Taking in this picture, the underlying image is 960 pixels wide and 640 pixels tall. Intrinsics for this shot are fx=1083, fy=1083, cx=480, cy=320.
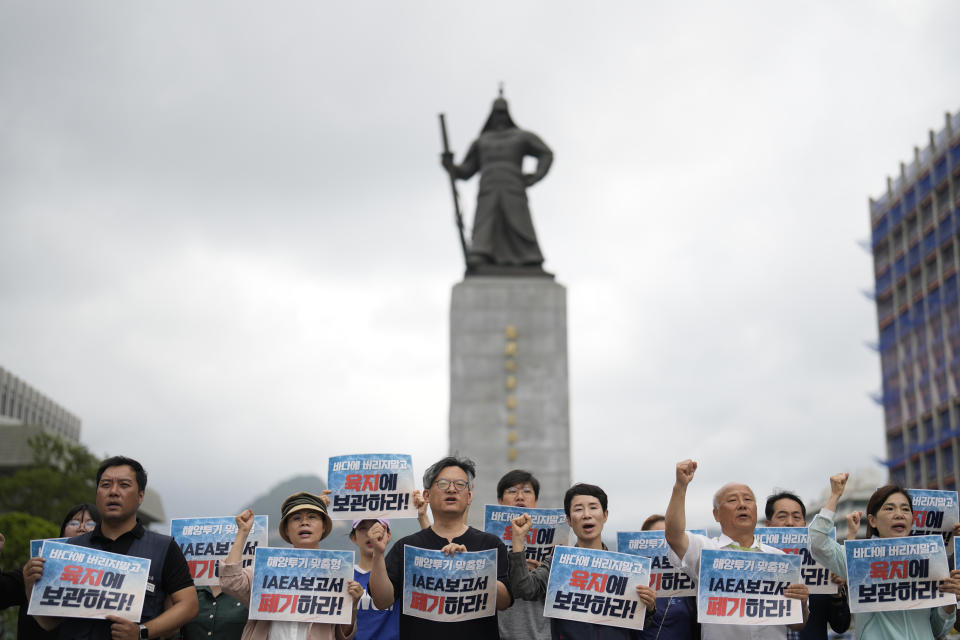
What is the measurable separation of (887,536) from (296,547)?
3.55 m

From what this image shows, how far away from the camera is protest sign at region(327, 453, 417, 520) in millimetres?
7625

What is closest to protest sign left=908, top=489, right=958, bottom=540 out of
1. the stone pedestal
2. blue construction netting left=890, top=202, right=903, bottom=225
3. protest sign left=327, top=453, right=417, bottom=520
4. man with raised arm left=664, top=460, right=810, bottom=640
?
man with raised arm left=664, top=460, right=810, bottom=640

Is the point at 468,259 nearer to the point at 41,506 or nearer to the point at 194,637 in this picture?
the point at 194,637

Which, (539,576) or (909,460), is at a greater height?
(909,460)

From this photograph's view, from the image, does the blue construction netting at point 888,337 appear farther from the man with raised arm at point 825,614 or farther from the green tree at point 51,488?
the man with raised arm at point 825,614

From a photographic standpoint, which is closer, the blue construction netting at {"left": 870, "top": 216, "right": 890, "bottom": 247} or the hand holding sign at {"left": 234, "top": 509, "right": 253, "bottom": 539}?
the hand holding sign at {"left": 234, "top": 509, "right": 253, "bottom": 539}

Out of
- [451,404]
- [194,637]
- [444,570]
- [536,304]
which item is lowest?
[194,637]

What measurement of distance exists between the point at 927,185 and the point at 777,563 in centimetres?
6168

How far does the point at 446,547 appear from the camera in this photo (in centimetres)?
586

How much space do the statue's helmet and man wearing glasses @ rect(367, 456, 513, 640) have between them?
14.5 metres

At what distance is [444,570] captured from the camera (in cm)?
586

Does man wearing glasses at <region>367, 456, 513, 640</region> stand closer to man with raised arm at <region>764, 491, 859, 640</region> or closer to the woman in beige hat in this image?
the woman in beige hat

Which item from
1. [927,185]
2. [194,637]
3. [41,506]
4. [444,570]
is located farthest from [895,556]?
[927,185]

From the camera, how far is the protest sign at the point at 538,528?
23.5 ft
